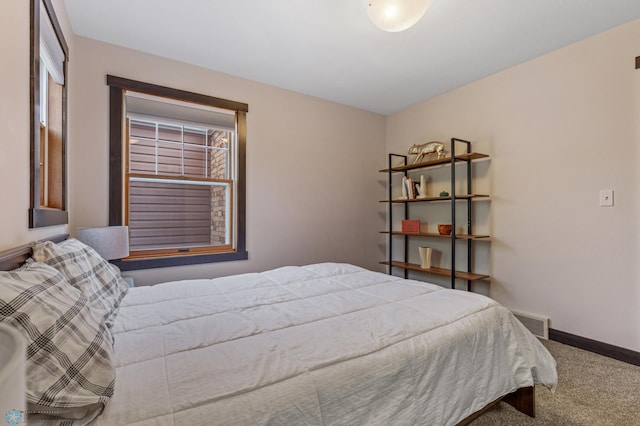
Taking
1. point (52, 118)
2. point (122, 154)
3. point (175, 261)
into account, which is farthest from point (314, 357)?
point (122, 154)

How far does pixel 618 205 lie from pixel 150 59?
4095 mm

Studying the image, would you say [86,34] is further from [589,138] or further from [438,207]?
[589,138]

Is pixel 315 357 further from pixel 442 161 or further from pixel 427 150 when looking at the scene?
pixel 427 150

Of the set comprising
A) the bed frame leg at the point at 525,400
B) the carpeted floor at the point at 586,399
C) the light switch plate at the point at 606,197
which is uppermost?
the light switch plate at the point at 606,197

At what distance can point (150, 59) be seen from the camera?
8.82 ft

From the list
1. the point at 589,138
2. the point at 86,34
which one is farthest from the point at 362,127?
the point at 86,34

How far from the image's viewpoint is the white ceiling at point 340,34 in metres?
2.07

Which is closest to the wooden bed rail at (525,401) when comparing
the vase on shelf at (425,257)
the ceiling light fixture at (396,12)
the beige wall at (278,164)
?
the vase on shelf at (425,257)

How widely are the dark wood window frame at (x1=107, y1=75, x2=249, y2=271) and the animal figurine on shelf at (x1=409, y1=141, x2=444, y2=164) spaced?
2033 millimetres

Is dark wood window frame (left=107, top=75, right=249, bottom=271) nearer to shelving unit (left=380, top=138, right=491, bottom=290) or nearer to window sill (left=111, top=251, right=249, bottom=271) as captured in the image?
window sill (left=111, top=251, right=249, bottom=271)

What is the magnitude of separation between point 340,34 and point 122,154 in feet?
6.93

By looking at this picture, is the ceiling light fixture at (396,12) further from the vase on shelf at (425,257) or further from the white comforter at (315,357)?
the vase on shelf at (425,257)

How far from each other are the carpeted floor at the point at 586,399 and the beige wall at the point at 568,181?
35cm

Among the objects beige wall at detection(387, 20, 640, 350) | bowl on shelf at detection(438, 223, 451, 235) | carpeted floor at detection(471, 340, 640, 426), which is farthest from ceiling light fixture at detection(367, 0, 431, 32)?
carpeted floor at detection(471, 340, 640, 426)
